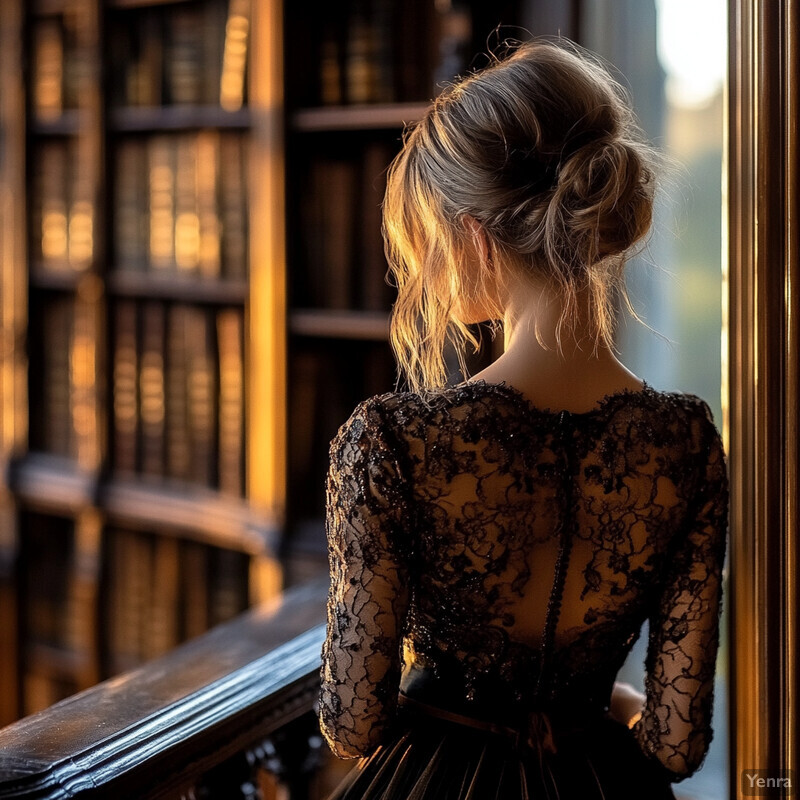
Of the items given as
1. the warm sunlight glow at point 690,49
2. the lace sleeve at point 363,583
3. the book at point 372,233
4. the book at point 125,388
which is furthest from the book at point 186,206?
the lace sleeve at point 363,583

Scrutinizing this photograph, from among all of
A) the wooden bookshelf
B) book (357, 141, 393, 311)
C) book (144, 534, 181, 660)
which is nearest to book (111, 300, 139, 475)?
the wooden bookshelf

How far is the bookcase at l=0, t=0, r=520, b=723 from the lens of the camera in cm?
220

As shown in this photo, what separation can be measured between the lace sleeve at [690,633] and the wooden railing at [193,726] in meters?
0.44

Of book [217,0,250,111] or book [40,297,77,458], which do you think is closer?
book [217,0,250,111]

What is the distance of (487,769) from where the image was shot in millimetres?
1114

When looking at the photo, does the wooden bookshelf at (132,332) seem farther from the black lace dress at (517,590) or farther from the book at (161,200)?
the black lace dress at (517,590)

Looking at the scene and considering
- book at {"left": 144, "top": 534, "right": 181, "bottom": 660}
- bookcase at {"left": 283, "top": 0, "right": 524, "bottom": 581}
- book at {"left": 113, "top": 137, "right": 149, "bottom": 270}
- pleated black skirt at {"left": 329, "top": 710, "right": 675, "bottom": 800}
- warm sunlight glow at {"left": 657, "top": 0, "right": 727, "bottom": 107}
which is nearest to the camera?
pleated black skirt at {"left": 329, "top": 710, "right": 675, "bottom": 800}

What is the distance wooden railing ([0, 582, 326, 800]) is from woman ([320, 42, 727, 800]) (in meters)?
0.14

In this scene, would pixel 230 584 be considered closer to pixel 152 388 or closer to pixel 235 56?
pixel 152 388

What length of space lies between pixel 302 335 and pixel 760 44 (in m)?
1.42

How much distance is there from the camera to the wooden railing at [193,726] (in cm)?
98

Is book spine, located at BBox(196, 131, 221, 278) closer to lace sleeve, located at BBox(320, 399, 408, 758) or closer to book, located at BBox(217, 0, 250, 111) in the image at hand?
book, located at BBox(217, 0, 250, 111)

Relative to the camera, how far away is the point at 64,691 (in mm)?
3014

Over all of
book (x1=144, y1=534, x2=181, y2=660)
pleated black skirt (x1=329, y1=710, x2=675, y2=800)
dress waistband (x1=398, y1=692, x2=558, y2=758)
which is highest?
dress waistband (x1=398, y1=692, x2=558, y2=758)
